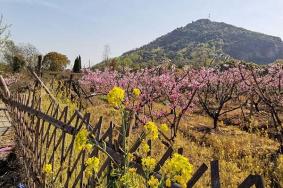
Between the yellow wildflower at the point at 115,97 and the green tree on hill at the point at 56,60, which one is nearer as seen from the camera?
the yellow wildflower at the point at 115,97

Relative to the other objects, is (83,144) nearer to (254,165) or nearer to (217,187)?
(217,187)

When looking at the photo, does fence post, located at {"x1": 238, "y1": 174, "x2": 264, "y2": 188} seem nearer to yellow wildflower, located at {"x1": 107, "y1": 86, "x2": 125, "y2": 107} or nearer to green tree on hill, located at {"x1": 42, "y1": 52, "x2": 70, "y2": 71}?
yellow wildflower, located at {"x1": 107, "y1": 86, "x2": 125, "y2": 107}

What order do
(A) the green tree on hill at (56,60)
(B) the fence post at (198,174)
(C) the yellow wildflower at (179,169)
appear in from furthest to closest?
(A) the green tree on hill at (56,60) → (B) the fence post at (198,174) → (C) the yellow wildflower at (179,169)

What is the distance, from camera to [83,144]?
2170 mm

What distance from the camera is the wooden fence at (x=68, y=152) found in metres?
2.59

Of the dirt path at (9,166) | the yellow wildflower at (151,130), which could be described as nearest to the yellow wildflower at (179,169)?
the yellow wildflower at (151,130)

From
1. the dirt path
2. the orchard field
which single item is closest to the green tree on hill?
the orchard field

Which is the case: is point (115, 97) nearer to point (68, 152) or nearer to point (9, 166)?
point (68, 152)

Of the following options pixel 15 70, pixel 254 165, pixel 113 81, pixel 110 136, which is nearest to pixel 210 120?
pixel 113 81

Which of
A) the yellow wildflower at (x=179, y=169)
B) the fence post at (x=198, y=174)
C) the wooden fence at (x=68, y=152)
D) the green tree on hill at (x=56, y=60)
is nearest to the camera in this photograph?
the yellow wildflower at (x=179, y=169)

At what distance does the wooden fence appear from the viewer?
2.59 meters

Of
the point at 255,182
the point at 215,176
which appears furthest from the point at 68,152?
the point at 255,182

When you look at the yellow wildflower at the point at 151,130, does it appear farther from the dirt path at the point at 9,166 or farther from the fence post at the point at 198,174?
the dirt path at the point at 9,166

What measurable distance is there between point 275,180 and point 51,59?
66.3 meters
